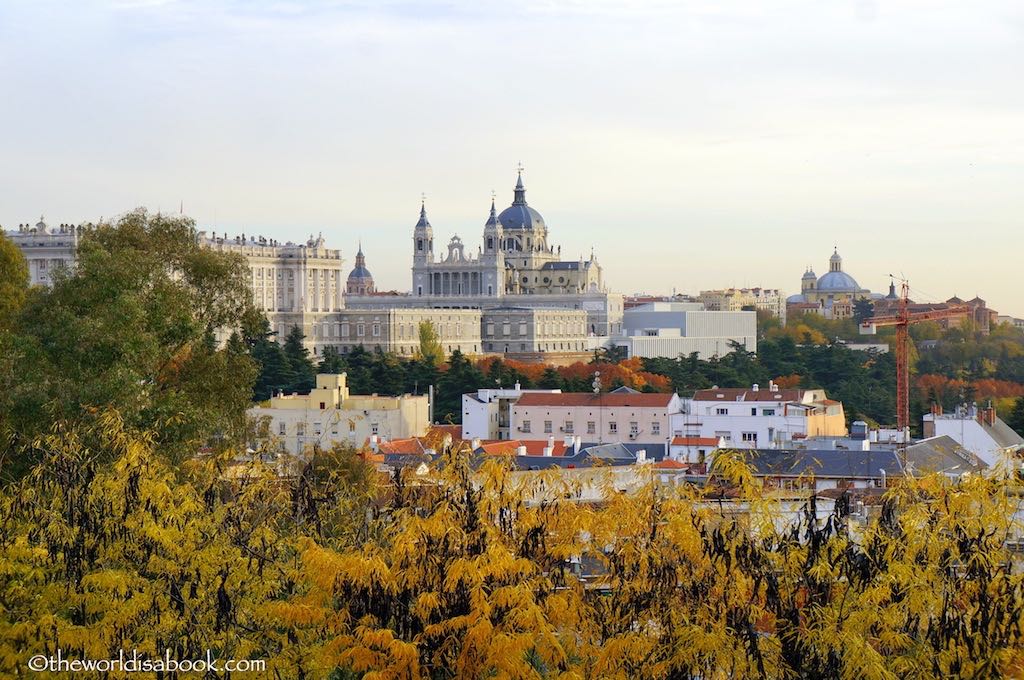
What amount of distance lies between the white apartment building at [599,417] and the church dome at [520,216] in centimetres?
8680

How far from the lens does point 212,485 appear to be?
18.3 meters

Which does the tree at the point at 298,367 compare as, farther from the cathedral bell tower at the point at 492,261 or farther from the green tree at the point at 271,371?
the cathedral bell tower at the point at 492,261

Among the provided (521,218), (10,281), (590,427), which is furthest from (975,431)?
(521,218)

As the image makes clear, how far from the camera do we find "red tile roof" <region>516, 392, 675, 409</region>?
180 feet

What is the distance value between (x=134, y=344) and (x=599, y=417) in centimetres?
3136

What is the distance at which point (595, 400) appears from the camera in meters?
55.6

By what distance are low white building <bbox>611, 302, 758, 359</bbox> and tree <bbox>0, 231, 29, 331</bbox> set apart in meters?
89.6

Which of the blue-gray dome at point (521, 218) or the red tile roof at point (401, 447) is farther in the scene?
the blue-gray dome at point (521, 218)

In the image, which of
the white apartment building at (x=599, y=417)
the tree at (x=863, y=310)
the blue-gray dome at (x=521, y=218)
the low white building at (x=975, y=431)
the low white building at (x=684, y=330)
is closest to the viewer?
the low white building at (x=975, y=431)

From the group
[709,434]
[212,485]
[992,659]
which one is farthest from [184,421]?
[709,434]

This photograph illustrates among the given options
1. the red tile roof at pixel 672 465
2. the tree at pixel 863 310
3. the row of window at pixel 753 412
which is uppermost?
the tree at pixel 863 310

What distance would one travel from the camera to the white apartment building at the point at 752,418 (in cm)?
5128

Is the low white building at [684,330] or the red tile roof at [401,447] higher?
the low white building at [684,330]

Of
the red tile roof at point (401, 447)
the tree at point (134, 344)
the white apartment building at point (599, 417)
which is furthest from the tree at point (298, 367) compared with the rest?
the tree at point (134, 344)
